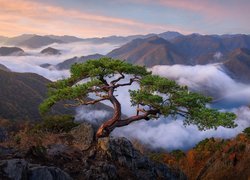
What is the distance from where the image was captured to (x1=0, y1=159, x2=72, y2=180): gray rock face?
16219mm

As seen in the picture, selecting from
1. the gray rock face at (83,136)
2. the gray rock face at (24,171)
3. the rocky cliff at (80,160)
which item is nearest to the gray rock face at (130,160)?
the rocky cliff at (80,160)

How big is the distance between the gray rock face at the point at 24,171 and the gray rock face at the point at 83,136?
5601 millimetres

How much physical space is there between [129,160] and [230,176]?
773 centimetres

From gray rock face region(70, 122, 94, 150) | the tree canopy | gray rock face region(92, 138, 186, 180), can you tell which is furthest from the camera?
gray rock face region(70, 122, 94, 150)

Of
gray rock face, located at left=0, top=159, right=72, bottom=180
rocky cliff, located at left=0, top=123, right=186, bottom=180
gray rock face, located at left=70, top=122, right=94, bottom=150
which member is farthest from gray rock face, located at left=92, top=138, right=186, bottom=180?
gray rock face, located at left=0, top=159, right=72, bottom=180

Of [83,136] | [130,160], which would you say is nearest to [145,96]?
[130,160]

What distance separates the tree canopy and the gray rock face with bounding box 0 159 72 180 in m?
6.52

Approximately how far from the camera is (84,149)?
74.0 ft

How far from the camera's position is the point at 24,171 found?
54.1 ft

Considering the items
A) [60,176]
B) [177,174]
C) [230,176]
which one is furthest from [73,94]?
[230,176]

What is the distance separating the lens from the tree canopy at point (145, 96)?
22.5 meters

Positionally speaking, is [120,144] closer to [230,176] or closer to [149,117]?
[149,117]

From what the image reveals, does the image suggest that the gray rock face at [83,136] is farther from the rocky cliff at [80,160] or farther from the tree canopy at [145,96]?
the tree canopy at [145,96]

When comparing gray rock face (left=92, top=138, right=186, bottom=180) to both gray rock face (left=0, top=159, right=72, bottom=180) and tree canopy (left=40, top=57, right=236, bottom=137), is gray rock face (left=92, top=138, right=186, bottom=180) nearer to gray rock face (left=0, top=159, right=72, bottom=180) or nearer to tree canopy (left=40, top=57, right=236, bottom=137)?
tree canopy (left=40, top=57, right=236, bottom=137)
